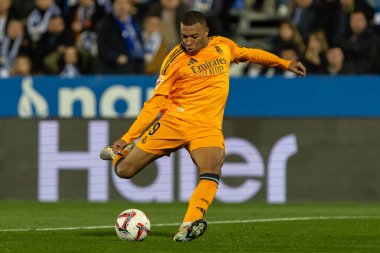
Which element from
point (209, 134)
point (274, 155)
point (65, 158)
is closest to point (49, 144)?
point (65, 158)

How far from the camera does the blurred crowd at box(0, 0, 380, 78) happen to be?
19625mm

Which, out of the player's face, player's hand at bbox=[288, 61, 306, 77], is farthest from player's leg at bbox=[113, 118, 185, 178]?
player's hand at bbox=[288, 61, 306, 77]

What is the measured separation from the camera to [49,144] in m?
17.7

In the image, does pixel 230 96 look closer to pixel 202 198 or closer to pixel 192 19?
pixel 192 19

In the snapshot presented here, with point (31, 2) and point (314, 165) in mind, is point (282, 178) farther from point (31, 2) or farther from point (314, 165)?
point (31, 2)

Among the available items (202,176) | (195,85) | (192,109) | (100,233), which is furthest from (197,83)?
(100,233)

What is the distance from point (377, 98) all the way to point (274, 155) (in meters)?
1.76

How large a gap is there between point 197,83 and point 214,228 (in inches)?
84.7

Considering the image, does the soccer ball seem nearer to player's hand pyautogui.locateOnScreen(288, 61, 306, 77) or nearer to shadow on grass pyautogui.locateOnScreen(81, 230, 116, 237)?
shadow on grass pyautogui.locateOnScreen(81, 230, 116, 237)

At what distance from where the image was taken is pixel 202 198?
1098 centimetres

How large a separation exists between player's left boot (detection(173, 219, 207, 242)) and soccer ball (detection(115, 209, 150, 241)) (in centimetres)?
46

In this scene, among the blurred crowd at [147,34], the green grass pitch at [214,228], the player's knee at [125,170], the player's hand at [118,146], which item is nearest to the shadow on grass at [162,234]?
the green grass pitch at [214,228]

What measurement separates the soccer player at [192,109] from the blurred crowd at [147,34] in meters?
7.96

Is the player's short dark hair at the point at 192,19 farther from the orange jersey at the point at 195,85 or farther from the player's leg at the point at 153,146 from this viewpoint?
the player's leg at the point at 153,146
